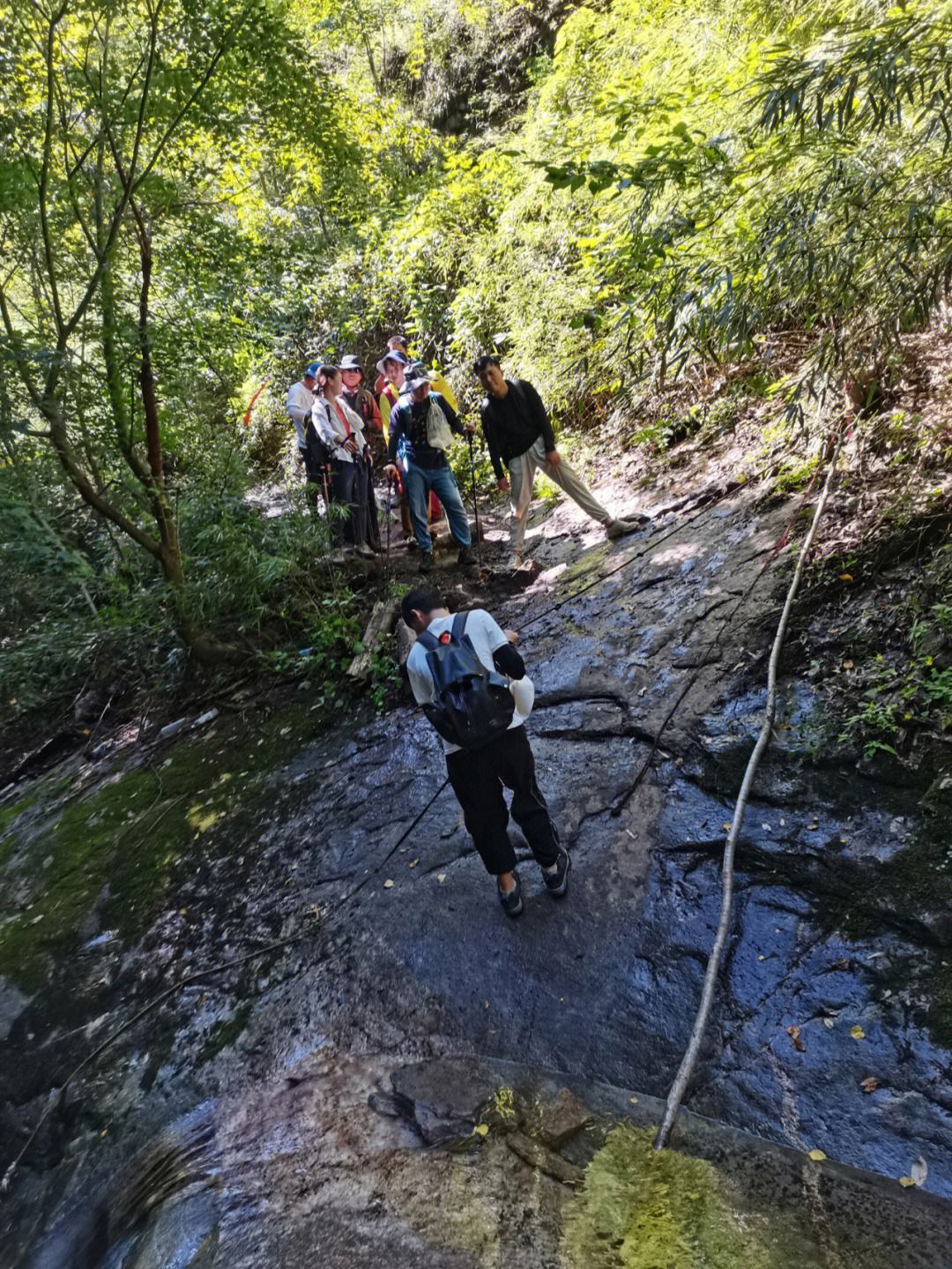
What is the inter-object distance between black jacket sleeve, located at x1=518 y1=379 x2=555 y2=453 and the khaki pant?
4.6 inches

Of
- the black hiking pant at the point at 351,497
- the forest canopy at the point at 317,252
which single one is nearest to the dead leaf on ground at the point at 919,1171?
the forest canopy at the point at 317,252

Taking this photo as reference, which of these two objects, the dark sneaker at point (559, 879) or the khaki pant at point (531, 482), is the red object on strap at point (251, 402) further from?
the dark sneaker at point (559, 879)

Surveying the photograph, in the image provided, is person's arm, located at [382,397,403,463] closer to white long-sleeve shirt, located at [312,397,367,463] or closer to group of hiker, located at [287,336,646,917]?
group of hiker, located at [287,336,646,917]

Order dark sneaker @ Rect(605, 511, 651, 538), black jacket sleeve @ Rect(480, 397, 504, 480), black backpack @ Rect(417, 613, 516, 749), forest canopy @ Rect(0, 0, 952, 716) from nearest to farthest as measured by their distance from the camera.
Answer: black backpack @ Rect(417, 613, 516, 749), forest canopy @ Rect(0, 0, 952, 716), black jacket sleeve @ Rect(480, 397, 504, 480), dark sneaker @ Rect(605, 511, 651, 538)

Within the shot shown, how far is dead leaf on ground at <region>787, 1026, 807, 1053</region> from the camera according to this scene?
2.58m

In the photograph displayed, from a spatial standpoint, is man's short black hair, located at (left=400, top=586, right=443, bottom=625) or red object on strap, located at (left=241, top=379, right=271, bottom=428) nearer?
man's short black hair, located at (left=400, top=586, right=443, bottom=625)

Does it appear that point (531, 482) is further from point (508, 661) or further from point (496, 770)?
point (496, 770)

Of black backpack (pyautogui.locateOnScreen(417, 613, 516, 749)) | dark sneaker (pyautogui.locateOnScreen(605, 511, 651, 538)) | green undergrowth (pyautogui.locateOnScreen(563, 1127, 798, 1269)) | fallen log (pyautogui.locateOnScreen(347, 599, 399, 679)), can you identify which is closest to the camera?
green undergrowth (pyautogui.locateOnScreen(563, 1127, 798, 1269))

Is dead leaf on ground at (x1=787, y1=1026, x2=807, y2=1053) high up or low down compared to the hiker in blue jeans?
down

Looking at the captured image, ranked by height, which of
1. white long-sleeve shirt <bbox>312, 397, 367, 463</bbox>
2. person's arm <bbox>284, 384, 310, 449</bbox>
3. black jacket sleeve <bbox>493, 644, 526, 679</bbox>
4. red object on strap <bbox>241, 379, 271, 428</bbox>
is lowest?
black jacket sleeve <bbox>493, 644, 526, 679</bbox>

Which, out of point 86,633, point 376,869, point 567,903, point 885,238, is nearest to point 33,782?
point 86,633

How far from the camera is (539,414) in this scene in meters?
6.18

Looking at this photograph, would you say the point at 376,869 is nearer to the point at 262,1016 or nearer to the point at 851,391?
the point at 262,1016

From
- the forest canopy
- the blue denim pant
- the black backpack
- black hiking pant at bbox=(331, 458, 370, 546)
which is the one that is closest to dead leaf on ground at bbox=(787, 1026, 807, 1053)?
the black backpack
